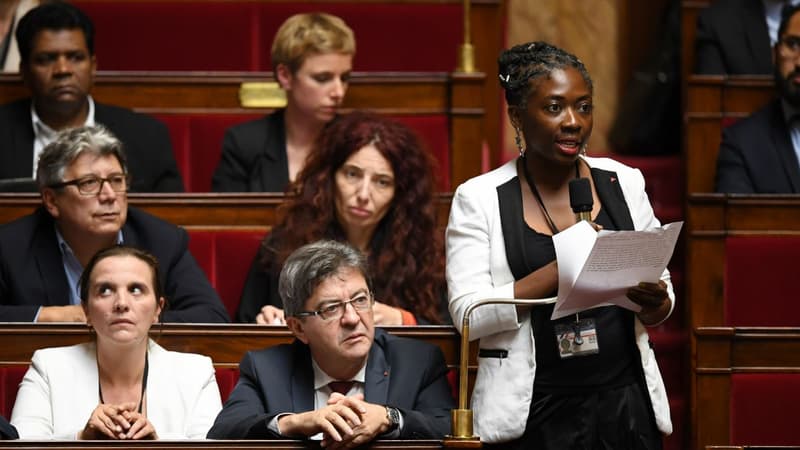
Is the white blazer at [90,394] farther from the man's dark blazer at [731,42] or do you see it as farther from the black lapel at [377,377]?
the man's dark blazer at [731,42]

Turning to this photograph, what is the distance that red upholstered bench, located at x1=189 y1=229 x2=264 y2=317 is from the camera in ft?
6.81

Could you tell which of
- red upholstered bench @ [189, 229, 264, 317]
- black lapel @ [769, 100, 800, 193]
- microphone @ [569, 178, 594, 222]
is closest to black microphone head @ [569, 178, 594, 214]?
microphone @ [569, 178, 594, 222]

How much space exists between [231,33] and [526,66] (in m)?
1.48

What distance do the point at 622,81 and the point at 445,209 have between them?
1105 mm

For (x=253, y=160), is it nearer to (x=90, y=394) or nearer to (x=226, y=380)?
(x=226, y=380)

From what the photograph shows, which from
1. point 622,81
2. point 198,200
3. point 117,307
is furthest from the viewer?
point 622,81

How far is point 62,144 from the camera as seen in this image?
1895mm

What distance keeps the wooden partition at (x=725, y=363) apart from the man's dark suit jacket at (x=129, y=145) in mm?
963

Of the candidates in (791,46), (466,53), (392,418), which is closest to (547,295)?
(392,418)

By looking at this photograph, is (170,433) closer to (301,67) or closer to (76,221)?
(76,221)

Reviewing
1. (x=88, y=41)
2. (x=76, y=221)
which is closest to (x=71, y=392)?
(x=76, y=221)

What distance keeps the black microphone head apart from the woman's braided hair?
0.10 meters

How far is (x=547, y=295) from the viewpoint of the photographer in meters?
1.36

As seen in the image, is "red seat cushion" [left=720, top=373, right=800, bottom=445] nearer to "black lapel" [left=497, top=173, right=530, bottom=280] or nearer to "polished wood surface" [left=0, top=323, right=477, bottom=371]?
"black lapel" [left=497, top=173, right=530, bottom=280]
